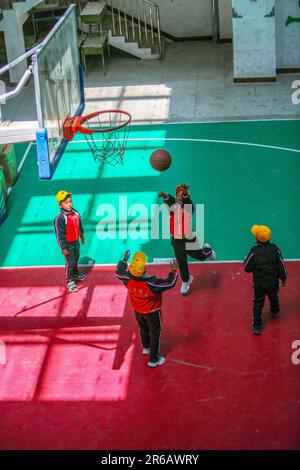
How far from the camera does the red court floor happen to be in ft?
34.4

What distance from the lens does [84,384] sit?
11.5 metres

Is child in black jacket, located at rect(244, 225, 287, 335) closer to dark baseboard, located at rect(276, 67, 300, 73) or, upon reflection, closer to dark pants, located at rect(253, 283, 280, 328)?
dark pants, located at rect(253, 283, 280, 328)

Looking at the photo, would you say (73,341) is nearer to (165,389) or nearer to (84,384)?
(84,384)

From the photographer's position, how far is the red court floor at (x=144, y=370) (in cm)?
1049

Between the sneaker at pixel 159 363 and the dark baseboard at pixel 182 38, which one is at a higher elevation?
the dark baseboard at pixel 182 38

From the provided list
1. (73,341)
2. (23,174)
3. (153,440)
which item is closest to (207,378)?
(153,440)

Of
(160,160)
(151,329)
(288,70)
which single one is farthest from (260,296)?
(288,70)

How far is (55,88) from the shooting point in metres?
12.9

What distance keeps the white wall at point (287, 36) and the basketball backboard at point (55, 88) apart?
9.38 meters

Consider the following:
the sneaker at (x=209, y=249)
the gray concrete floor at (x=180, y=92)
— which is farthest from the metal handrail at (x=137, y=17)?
the sneaker at (x=209, y=249)

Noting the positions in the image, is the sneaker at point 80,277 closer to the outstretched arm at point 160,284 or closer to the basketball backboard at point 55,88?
the basketball backboard at point 55,88

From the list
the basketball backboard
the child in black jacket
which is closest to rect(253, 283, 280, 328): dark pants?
the child in black jacket

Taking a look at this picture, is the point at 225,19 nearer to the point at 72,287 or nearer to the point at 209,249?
the point at 209,249
